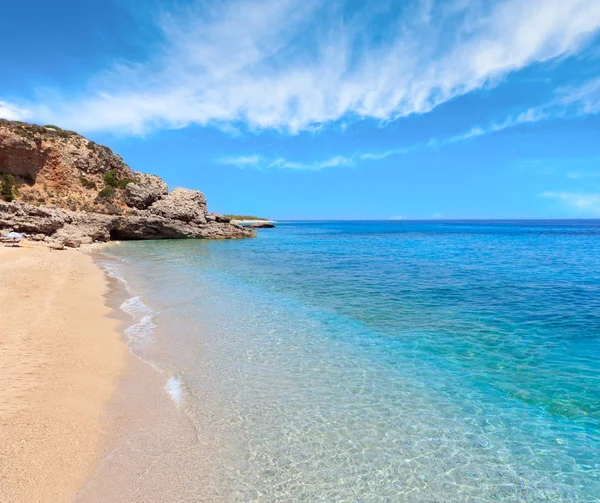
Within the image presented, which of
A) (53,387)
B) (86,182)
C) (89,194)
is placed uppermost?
(86,182)

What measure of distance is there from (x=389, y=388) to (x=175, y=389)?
3.71m

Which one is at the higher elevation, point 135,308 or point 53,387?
point 53,387

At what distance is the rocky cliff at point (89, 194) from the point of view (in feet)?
126

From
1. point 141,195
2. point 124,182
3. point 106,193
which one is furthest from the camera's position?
point 124,182

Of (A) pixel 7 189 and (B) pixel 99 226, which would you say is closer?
(A) pixel 7 189

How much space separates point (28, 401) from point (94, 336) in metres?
3.47

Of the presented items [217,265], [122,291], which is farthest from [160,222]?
[122,291]

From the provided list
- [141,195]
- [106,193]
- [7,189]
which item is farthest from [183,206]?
[7,189]

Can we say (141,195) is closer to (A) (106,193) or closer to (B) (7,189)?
(A) (106,193)

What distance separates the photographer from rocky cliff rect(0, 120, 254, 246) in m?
38.3

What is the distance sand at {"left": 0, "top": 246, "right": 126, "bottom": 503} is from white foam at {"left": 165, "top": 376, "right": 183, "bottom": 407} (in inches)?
34.9

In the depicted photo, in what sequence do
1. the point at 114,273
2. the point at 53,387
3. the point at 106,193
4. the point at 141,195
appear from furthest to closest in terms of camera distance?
the point at 141,195, the point at 106,193, the point at 114,273, the point at 53,387

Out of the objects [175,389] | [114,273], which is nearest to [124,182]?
[114,273]

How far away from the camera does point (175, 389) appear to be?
Answer: 6.32 m
